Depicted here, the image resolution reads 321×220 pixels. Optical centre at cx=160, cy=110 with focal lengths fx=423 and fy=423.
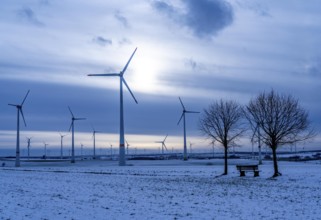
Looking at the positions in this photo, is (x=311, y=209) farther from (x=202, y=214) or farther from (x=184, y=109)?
(x=184, y=109)

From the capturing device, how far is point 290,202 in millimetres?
19109

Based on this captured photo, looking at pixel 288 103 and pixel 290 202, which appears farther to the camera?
pixel 288 103

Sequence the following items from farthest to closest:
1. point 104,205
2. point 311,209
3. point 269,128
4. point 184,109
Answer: point 184,109 → point 269,128 → point 104,205 → point 311,209

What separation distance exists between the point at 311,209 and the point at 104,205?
8.61 metres

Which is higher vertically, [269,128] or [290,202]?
[269,128]

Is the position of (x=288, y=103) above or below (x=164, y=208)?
above

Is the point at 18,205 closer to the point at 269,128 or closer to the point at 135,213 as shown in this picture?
the point at 135,213

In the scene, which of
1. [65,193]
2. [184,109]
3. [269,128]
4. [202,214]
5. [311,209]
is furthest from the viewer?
[184,109]

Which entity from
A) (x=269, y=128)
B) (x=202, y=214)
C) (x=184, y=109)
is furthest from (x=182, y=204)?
(x=184, y=109)

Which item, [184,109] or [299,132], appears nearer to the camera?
[299,132]

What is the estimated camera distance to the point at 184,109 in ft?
368

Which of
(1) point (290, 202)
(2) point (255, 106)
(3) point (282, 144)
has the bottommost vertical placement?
(1) point (290, 202)

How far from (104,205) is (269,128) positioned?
22767mm

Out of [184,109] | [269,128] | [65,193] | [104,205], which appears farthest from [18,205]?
[184,109]
